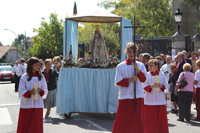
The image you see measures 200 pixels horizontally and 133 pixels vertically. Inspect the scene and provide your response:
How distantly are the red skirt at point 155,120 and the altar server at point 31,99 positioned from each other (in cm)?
234

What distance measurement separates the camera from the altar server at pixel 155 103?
7.08m

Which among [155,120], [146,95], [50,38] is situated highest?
[50,38]

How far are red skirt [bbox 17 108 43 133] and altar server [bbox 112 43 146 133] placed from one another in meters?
1.45

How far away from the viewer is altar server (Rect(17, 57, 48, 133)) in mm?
6172

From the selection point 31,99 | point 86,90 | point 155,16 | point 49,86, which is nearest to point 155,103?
point 31,99

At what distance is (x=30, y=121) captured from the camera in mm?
6199

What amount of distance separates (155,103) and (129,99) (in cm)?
149

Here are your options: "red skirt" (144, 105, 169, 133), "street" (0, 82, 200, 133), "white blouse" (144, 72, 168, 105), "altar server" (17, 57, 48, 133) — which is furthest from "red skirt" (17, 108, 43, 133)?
"white blouse" (144, 72, 168, 105)

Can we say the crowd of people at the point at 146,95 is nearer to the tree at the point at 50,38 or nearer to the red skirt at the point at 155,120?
the red skirt at the point at 155,120

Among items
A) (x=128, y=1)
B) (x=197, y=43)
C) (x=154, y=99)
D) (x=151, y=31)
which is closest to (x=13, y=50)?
(x=128, y=1)

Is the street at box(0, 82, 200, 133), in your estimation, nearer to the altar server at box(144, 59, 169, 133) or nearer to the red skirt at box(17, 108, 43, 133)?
the altar server at box(144, 59, 169, 133)

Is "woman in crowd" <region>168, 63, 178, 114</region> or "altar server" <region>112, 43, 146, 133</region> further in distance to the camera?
"woman in crowd" <region>168, 63, 178, 114</region>

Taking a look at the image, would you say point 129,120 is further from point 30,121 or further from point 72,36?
point 72,36

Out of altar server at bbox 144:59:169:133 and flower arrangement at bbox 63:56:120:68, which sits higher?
flower arrangement at bbox 63:56:120:68
